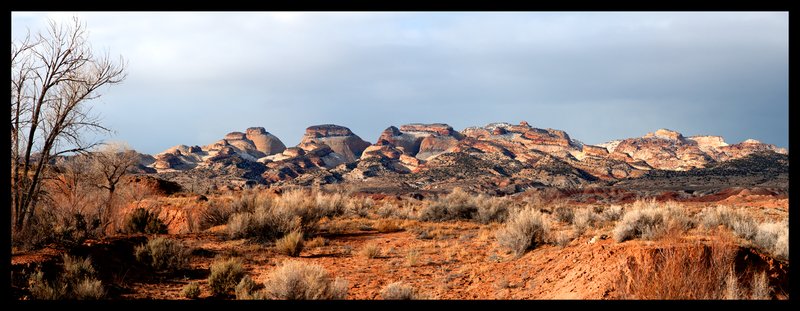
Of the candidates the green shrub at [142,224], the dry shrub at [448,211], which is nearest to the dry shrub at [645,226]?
the dry shrub at [448,211]

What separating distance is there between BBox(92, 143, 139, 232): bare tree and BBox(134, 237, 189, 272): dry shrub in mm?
3991

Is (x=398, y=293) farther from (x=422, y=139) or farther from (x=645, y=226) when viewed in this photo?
(x=422, y=139)

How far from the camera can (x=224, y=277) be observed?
995 centimetres

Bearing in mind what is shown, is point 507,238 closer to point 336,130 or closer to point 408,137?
point 408,137

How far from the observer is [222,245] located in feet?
49.8

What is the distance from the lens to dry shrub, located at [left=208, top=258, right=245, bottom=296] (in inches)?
372

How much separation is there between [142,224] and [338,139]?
132949 millimetres

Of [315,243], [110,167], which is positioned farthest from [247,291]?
[110,167]

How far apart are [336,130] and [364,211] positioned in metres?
136

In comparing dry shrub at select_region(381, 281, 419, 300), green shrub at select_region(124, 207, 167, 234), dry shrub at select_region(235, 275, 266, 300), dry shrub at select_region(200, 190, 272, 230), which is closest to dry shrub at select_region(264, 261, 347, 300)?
dry shrub at select_region(235, 275, 266, 300)

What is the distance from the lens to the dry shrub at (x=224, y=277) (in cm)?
945

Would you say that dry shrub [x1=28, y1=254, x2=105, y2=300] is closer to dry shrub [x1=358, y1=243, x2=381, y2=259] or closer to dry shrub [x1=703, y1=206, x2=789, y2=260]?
dry shrub [x1=358, y1=243, x2=381, y2=259]

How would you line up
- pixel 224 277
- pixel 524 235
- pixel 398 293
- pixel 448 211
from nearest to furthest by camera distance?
1. pixel 398 293
2. pixel 224 277
3. pixel 524 235
4. pixel 448 211
